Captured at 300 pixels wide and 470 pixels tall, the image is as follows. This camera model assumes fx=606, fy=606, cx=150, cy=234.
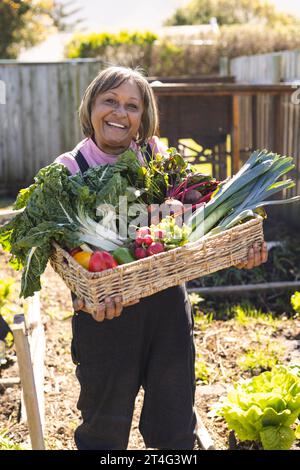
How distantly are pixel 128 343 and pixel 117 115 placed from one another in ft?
2.85

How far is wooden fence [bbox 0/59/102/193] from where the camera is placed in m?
9.59

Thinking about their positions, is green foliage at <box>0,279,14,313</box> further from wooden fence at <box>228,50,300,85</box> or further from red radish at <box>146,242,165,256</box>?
wooden fence at <box>228,50,300,85</box>

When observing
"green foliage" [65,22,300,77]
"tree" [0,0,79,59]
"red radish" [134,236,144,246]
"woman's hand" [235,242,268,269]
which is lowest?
"woman's hand" [235,242,268,269]

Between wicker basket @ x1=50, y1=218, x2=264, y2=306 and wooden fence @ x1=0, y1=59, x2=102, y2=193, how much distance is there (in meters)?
7.78

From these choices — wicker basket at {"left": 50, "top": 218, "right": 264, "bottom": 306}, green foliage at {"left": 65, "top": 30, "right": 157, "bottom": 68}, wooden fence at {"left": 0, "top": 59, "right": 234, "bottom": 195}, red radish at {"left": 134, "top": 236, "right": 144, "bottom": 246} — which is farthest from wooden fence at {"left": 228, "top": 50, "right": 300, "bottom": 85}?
red radish at {"left": 134, "top": 236, "right": 144, "bottom": 246}

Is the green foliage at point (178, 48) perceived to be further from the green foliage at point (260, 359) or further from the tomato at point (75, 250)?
the tomato at point (75, 250)

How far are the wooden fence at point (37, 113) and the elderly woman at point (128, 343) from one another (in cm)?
747

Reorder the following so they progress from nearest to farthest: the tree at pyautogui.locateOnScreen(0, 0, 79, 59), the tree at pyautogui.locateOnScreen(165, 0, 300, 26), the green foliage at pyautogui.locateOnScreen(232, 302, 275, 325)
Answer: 1. the green foliage at pyautogui.locateOnScreen(232, 302, 275, 325)
2. the tree at pyautogui.locateOnScreen(0, 0, 79, 59)
3. the tree at pyautogui.locateOnScreen(165, 0, 300, 26)

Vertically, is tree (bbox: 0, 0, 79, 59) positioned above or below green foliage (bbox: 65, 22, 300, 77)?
above

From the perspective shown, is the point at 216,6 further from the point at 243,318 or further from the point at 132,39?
the point at 243,318

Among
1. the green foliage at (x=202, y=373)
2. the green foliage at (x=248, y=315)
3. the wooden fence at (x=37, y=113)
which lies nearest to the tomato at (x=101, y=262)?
the green foliage at (x=202, y=373)

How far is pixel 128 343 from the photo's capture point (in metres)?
2.31

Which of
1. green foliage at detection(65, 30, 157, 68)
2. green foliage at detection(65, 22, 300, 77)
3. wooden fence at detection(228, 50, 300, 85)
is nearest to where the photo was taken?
wooden fence at detection(228, 50, 300, 85)

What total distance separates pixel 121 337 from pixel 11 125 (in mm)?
8110
